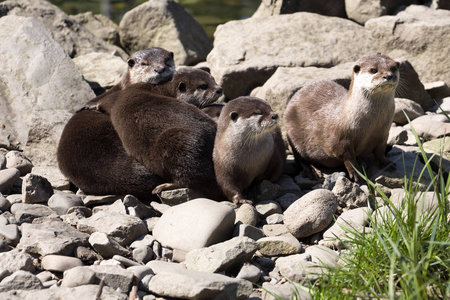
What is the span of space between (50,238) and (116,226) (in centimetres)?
37

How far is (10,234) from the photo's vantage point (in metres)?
3.45

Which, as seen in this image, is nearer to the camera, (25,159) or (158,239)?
(158,239)

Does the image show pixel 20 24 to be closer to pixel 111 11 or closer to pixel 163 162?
pixel 163 162

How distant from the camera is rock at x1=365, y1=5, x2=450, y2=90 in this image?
6.17 m

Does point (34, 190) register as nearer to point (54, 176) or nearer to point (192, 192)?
point (54, 176)

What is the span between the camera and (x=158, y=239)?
11.7 feet

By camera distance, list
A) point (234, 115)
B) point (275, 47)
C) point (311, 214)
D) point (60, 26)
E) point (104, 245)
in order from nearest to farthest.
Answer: point (104, 245) → point (311, 214) → point (234, 115) → point (275, 47) → point (60, 26)

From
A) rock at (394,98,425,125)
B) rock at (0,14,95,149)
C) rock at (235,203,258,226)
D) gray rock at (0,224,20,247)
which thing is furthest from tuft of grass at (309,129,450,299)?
rock at (0,14,95,149)

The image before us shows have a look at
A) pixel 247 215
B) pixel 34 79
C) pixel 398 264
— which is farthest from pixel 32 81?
pixel 398 264

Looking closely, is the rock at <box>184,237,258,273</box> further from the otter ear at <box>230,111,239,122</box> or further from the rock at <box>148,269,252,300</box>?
the otter ear at <box>230,111,239,122</box>

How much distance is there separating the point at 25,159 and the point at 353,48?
3.32 metres

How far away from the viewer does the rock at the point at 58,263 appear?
A: 3.12 metres

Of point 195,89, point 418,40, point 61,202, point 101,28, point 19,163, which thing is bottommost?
point 101,28

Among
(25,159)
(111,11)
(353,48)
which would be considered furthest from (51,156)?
(111,11)
